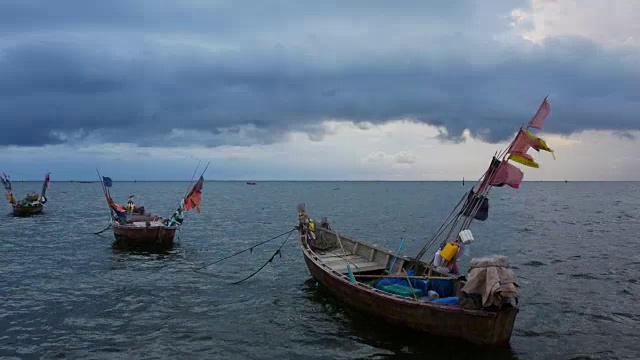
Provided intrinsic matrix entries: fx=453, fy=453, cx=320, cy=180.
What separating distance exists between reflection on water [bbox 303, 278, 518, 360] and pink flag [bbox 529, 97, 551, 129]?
7.59 meters

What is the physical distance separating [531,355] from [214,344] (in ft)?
31.5

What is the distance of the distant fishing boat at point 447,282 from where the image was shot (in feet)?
40.0

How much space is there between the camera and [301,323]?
16203 millimetres

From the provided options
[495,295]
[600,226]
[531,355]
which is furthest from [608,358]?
[600,226]

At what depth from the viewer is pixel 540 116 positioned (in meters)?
16.0

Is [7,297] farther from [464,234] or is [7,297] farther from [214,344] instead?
[464,234]

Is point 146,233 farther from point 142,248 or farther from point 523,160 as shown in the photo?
point 523,160

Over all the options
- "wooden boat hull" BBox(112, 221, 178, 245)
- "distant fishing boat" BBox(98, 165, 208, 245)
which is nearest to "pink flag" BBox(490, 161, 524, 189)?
"distant fishing boat" BBox(98, 165, 208, 245)

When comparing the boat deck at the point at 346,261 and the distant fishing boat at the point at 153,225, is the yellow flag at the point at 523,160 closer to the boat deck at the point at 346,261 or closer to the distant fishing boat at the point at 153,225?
the boat deck at the point at 346,261

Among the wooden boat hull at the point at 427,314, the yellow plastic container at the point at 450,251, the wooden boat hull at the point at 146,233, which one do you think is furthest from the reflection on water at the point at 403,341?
the wooden boat hull at the point at 146,233

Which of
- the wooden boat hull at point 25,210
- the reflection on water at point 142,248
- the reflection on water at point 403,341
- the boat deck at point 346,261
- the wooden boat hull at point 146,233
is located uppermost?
the boat deck at point 346,261

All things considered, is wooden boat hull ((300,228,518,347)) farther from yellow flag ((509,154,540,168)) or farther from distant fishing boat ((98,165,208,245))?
distant fishing boat ((98,165,208,245))

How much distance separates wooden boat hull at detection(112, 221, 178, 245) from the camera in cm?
2900

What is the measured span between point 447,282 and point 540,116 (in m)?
6.71
